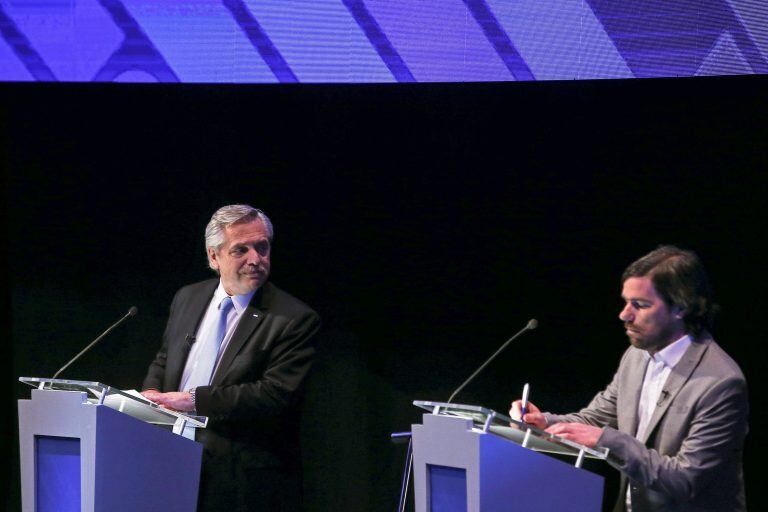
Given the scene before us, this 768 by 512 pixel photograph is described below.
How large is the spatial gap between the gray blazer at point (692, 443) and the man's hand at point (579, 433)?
3cm

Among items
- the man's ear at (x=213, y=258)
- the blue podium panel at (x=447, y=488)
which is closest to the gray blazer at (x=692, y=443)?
the blue podium panel at (x=447, y=488)

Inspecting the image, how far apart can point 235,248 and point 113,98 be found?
5.34ft

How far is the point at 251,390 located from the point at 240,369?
148mm

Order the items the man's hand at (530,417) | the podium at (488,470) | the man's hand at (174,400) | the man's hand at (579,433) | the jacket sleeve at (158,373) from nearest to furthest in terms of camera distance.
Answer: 1. the podium at (488,470)
2. the man's hand at (579,433)
3. the man's hand at (530,417)
4. the man's hand at (174,400)
5. the jacket sleeve at (158,373)

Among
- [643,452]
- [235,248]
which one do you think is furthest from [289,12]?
[643,452]

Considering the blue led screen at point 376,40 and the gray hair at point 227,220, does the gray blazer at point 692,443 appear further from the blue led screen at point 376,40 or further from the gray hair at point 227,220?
the gray hair at point 227,220

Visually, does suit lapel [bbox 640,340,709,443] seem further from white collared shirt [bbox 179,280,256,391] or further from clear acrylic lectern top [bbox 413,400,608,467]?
white collared shirt [bbox 179,280,256,391]

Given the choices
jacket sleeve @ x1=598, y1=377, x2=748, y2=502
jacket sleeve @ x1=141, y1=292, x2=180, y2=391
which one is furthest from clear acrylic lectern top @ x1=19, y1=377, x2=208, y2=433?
jacket sleeve @ x1=598, y1=377, x2=748, y2=502

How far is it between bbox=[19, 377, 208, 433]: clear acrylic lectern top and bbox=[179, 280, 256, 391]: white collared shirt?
415 millimetres

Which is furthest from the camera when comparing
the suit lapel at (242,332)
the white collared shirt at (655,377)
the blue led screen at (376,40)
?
the blue led screen at (376,40)

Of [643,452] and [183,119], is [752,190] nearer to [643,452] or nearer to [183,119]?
[643,452]

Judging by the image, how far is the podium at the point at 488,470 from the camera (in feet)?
9.73

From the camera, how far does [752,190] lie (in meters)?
4.55

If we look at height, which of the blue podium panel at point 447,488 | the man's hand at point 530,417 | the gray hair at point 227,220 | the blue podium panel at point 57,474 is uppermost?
the gray hair at point 227,220
